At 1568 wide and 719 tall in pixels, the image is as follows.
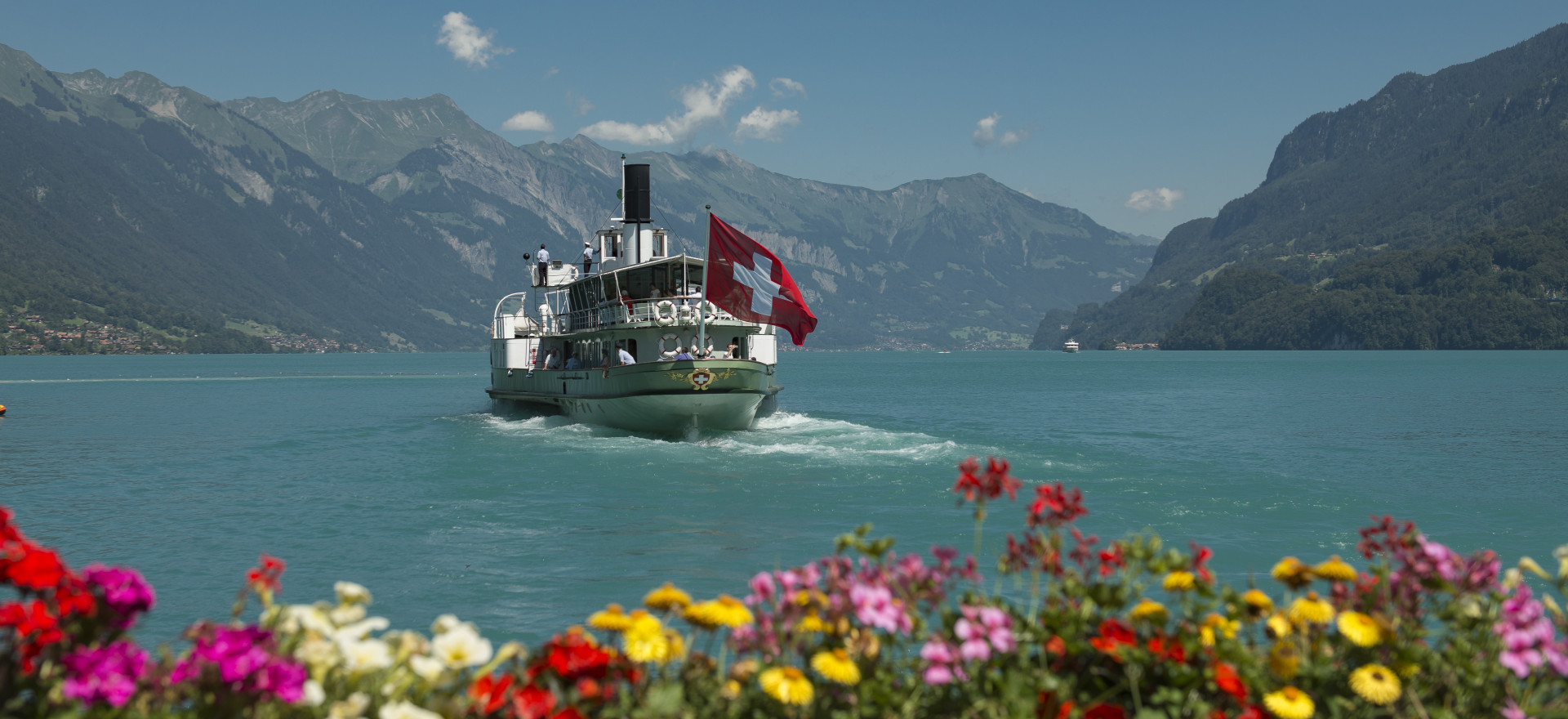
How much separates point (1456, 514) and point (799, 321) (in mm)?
17053

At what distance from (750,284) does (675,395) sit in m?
5.15

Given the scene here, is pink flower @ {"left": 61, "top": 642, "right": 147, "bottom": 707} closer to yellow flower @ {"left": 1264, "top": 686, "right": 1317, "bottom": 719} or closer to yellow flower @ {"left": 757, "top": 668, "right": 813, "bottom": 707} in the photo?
yellow flower @ {"left": 757, "top": 668, "right": 813, "bottom": 707}

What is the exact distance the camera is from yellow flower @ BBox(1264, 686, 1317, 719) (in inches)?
160

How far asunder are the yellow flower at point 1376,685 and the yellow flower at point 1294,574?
0.78m

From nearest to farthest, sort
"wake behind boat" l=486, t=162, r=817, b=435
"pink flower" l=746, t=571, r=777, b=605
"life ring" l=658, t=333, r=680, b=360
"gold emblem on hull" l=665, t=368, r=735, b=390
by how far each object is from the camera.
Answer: "pink flower" l=746, t=571, r=777, b=605 < "wake behind boat" l=486, t=162, r=817, b=435 < "gold emblem on hull" l=665, t=368, r=735, b=390 < "life ring" l=658, t=333, r=680, b=360

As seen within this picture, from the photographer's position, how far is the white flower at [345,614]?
4312mm

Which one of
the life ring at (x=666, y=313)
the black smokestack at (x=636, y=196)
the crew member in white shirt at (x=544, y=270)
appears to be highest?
the black smokestack at (x=636, y=196)

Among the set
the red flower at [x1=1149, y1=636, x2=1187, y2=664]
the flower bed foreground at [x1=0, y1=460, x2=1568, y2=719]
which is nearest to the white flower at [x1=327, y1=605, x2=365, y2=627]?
the flower bed foreground at [x1=0, y1=460, x2=1568, y2=719]

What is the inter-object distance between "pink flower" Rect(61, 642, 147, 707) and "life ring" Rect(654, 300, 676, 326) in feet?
104

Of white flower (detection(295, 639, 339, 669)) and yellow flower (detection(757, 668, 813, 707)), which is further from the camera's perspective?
yellow flower (detection(757, 668, 813, 707))

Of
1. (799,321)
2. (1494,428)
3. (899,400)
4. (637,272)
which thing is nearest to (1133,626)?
(799,321)

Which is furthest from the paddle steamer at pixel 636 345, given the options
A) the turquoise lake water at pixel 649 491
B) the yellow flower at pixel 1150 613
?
the yellow flower at pixel 1150 613

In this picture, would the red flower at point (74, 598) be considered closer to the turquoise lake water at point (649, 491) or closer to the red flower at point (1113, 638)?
the red flower at point (1113, 638)

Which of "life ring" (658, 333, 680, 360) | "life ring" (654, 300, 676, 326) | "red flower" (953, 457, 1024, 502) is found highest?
"life ring" (654, 300, 676, 326)
